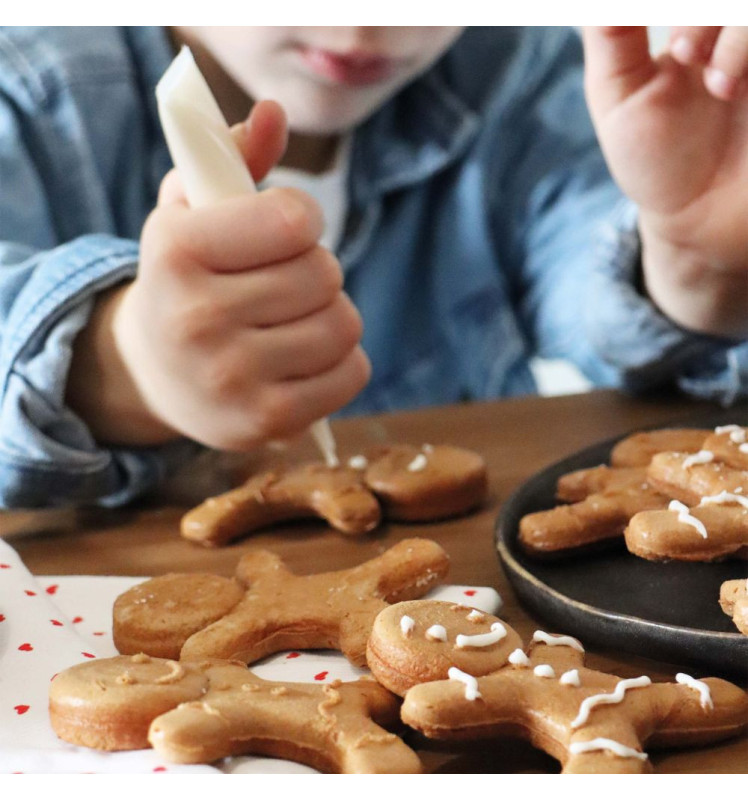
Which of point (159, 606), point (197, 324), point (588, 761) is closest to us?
point (588, 761)

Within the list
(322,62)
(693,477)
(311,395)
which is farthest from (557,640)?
(322,62)

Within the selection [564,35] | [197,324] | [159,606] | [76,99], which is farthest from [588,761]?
[564,35]

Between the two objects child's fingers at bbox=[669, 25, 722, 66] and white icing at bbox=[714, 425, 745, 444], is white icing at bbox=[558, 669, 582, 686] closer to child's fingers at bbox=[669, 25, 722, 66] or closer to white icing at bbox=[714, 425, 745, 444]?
white icing at bbox=[714, 425, 745, 444]

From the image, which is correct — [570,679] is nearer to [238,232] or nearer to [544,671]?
[544,671]

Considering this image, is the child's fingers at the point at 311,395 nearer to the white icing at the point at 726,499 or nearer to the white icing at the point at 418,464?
the white icing at the point at 418,464
